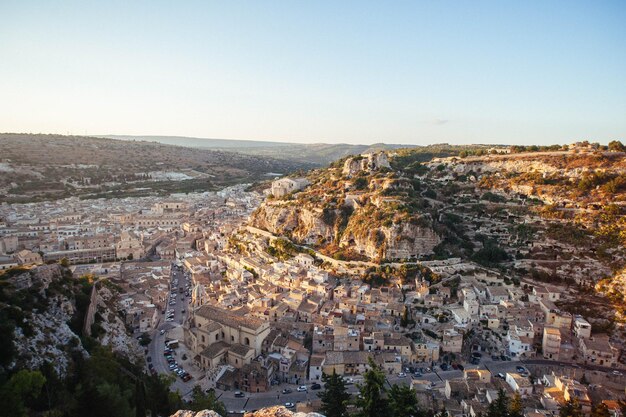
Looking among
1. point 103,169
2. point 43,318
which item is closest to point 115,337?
point 43,318

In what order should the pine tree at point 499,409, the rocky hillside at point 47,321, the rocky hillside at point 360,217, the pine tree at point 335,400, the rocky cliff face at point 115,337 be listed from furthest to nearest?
1. the rocky hillside at point 360,217
2. the rocky cliff face at point 115,337
3. the pine tree at point 499,409
4. the pine tree at point 335,400
5. the rocky hillside at point 47,321

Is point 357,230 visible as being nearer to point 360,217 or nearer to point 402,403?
point 360,217

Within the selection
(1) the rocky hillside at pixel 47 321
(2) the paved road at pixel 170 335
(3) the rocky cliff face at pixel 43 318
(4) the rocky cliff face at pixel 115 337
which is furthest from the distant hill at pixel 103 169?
(3) the rocky cliff face at pixel 43 318

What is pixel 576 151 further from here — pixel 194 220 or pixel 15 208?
pixel 15 208

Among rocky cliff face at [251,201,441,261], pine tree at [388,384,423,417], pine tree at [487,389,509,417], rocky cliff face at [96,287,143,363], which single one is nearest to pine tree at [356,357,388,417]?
pine tree at [388,384,423,417]

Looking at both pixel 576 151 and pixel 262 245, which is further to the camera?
pixel 576 151

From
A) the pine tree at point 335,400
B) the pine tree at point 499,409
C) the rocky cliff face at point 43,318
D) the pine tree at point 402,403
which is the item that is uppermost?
the rocky cliff face at point 43,318

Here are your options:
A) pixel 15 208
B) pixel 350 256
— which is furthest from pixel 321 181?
pixel 15 208

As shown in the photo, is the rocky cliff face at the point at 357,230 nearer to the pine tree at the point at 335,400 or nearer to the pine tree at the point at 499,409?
the pine tree at the point at 499,409
